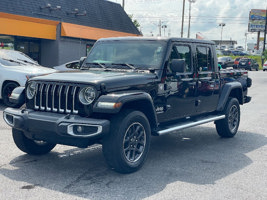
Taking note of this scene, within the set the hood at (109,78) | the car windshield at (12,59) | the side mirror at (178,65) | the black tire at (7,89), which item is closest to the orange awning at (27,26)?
the car windshield at (12,59)

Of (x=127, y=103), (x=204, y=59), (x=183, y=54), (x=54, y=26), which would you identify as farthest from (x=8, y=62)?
(x=54, y=26)

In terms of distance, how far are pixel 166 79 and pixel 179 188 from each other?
191 centimetres

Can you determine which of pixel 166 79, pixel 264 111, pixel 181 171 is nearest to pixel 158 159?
pixel 181 171

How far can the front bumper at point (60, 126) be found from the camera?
476 centimetres

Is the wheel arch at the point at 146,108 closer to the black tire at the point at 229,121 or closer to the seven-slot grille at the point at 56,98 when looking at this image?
the seven-slot grille at the point at 56,98

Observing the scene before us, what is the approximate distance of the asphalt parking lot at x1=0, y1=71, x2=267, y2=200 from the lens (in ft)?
14.9

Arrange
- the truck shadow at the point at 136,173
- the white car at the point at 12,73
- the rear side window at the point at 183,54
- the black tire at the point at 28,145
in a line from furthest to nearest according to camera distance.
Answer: the white car at the point at 12,73
the rear side window at the point at 183,54
the black tire at the point at 28,145
the truck shadow at the point at 136,173

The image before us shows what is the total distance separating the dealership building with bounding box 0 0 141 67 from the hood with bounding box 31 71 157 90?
56.7 ft

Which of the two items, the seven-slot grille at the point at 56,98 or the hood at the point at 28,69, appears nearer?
the seven-slot grille at the point at 56,98

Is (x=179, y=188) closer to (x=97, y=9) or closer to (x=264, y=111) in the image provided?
(x=264, y=111)

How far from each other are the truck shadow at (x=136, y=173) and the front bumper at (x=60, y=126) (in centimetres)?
50

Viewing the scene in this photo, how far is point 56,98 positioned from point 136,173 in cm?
147

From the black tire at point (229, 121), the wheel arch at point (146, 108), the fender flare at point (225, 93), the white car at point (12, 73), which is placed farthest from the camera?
the white car at point (12, 73)

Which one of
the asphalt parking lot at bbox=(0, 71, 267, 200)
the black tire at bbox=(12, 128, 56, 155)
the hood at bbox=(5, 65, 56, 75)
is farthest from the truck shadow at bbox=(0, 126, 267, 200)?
the hood at bbox=(5, 65, 56, 75)
